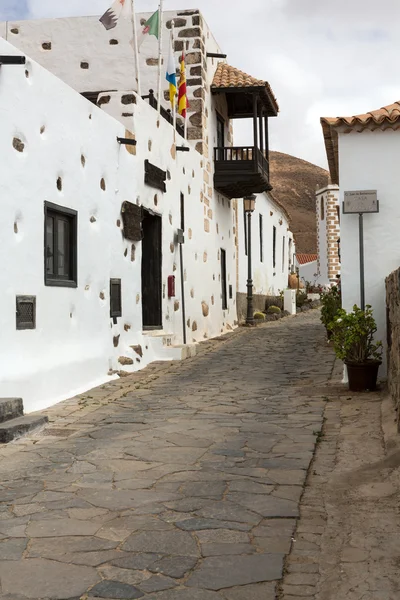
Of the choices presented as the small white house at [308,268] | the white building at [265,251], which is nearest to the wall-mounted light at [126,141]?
the white building at [265,251]

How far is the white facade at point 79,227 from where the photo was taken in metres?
7.24

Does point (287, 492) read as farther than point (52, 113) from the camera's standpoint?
No

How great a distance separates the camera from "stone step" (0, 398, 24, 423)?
655cm

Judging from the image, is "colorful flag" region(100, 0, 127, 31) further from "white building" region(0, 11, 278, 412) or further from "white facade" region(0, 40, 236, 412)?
"white facade" region(0, 40, 236, 412)

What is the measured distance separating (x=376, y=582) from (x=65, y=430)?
397 centimetres

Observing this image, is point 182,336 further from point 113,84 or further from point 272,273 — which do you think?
point 272,273

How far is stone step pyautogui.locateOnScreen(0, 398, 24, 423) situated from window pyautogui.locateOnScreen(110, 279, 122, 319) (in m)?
3.21

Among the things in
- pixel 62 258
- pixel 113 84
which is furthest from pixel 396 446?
pixel 113 84

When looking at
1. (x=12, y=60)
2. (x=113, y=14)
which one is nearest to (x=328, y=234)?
(x=113, y=14)

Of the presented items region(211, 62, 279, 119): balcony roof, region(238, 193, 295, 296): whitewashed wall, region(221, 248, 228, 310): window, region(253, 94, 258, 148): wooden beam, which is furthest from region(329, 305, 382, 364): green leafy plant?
region(238, 193, 295, 296): whitewashed wall

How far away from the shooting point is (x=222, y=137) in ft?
60.0

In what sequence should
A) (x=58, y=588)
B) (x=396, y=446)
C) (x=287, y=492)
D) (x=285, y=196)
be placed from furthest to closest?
(x=285, y=196)
(x=396, y=446)
(x=287, y=492)
(x=58, y=588)

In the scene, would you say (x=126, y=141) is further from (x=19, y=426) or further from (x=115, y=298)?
(x=19, y=426)

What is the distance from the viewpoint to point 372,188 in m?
8.75
